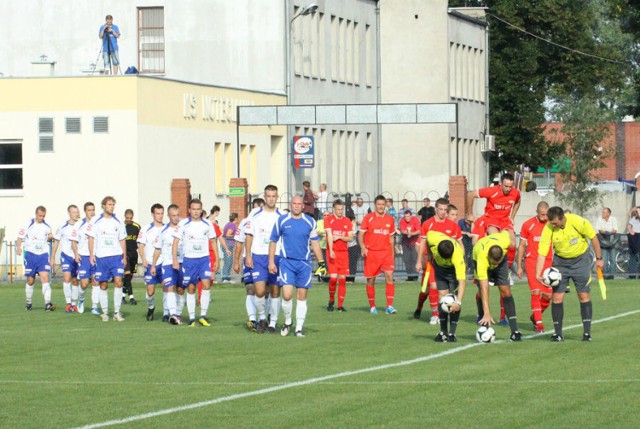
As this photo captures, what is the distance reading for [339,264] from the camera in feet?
97.8

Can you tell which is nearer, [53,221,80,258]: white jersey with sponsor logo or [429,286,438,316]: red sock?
[429,286,438,316]: red sock

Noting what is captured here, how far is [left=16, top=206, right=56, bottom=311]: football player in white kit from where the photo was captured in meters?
30.7

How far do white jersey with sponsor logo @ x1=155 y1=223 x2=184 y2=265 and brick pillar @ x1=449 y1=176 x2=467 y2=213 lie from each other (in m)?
21.3

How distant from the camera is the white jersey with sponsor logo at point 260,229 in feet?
77.3

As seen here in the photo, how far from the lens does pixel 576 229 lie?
68.6 ft

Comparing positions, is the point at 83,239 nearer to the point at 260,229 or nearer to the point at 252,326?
the point at 252,326

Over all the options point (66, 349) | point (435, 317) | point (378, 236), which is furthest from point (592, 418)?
point (378, 236)

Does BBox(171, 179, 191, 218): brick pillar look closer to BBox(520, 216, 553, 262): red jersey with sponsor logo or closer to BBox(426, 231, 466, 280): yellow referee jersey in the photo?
BBox(520, 216, 553, 262): red jersey with sponsor logo

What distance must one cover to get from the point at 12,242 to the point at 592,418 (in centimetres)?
3320

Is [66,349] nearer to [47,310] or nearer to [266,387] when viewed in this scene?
[266,387]

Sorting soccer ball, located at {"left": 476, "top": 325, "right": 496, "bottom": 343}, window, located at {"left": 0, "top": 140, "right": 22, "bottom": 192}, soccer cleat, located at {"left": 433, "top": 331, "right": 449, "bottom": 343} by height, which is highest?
window, located at {"left": 0, "top": 140, "right": 22, "bottom": 192}

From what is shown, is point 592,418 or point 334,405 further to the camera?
point 334,405

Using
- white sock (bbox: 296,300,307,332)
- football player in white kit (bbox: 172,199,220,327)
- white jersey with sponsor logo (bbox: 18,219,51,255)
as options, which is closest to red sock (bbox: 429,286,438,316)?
white sock (bbox: 296,300,307,332)

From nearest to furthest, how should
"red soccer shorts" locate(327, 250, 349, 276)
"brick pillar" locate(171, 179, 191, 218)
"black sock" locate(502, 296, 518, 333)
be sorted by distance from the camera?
"black sock" locate(502, 296, 518, 333)
"red soccer shorts" locate(327, 250, 349, 276)
"brick pillar" locate(171, 179, 191, 218)
